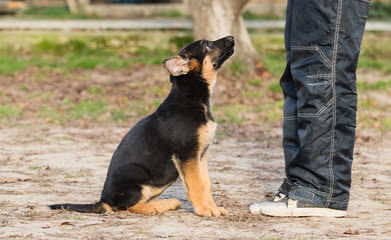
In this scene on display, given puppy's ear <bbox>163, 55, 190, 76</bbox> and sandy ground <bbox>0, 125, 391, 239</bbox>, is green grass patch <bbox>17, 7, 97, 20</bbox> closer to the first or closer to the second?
sandy ground <bbox>0, 125, 391, 239</bbox>

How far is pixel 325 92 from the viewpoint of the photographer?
13.6ft

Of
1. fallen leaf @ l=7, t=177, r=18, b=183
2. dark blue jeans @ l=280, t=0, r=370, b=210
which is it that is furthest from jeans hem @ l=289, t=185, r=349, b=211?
fallen leaf @ l=7, t=177, r=18, b=183

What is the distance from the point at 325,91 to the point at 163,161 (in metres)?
1.27

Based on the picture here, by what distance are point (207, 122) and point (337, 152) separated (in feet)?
3.21

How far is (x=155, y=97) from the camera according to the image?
409 inches

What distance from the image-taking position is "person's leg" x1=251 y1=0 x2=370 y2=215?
13.3ft

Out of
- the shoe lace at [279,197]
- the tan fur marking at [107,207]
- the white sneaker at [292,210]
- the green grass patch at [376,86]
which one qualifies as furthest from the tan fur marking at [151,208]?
the green grass patch at [376,86]

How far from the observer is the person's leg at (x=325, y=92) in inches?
160

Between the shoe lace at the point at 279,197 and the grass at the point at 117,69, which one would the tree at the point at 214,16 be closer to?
the grass at the point at 117,69

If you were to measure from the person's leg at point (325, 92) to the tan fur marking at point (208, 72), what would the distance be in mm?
739

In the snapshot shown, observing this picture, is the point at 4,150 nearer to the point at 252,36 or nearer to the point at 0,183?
the point at 0,183

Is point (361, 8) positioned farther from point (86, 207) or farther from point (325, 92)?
point (86, 207)

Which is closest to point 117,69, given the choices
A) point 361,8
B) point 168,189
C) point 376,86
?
point 376,86

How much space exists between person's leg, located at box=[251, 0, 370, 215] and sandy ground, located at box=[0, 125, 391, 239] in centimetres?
27
